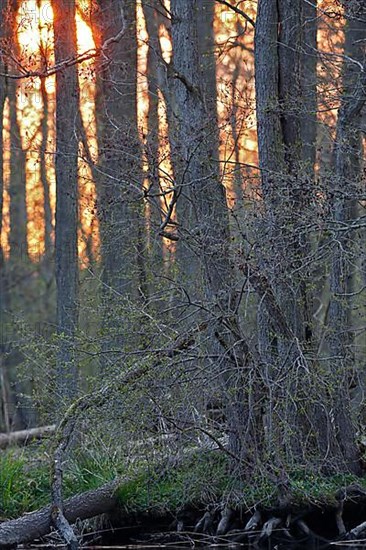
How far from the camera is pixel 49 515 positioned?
11.6 meters

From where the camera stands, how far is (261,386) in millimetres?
12039

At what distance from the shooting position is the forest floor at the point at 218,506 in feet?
39.2

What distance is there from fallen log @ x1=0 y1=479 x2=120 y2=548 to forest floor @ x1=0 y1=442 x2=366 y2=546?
17 centimetres

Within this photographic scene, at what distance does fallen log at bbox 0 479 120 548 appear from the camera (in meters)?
11.4

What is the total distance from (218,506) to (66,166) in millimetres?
6512

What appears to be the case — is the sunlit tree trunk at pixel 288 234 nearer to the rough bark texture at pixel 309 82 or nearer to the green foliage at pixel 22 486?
the rough bark texture at pixel 309 82

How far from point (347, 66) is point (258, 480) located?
554 centimetres

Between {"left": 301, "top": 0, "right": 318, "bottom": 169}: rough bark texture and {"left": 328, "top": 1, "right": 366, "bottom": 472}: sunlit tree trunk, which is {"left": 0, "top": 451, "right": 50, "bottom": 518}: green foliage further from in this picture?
{"left": 301, "top": 0, "right": 318, "bottom": 169}: rough bark texture

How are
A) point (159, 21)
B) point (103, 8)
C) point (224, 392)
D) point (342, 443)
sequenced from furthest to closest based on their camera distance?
point (159, 21) < point (103, 8) < point (342, 443) < point (224, 392)

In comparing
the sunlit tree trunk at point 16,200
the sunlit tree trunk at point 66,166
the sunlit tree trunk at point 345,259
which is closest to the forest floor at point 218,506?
the sunlit tree trunk at point 345,259

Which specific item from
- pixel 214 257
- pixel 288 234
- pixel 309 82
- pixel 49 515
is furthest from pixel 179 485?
pixel 309 82

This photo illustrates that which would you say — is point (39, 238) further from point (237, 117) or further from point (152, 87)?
point (237, 117)

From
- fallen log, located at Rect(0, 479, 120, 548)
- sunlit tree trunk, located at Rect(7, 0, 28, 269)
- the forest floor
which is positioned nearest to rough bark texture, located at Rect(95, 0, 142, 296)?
the forest floor

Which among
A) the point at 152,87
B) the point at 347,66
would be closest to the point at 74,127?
the point at 152,87
